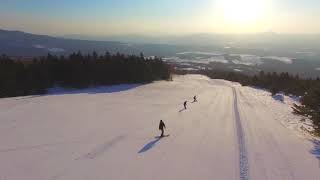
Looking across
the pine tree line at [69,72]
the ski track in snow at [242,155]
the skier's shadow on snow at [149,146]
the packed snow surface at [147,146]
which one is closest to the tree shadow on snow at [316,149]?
the packed snow surface at [147,146]

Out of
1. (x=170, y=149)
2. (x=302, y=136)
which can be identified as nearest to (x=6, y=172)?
(x=170, y=149)

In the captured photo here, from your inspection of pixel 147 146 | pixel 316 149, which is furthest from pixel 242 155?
pixel 316 149

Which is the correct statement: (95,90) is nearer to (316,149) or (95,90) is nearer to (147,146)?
(147,146)

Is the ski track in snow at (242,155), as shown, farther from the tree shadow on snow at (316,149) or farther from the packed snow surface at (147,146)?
the tree shadow on snow at (316,149)

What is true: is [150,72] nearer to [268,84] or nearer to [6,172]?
[268,84]

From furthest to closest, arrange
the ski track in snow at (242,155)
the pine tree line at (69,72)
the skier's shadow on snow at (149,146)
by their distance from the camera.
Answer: the pine tree line at (69,72) → the skier's shadow on snow at (149,146) → the ski track in snow at (242,155)

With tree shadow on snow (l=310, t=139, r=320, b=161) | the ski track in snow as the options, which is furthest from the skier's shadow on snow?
tree shadow on snow (l=310, t=139, r=320, b=161)
